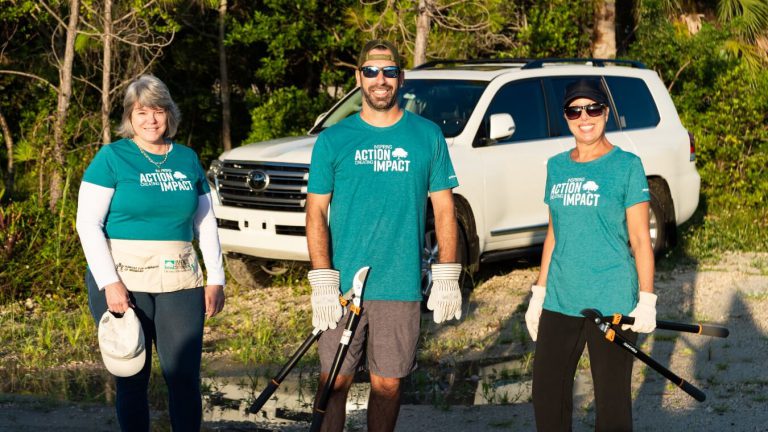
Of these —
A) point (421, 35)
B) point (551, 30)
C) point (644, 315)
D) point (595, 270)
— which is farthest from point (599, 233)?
point (551, 30)

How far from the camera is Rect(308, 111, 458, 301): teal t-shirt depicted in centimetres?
467

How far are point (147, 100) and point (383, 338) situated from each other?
1.39 m

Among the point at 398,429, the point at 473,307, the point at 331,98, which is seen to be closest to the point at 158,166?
the point at 398,429

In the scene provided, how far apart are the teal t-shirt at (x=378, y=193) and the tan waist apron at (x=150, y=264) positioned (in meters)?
0.65

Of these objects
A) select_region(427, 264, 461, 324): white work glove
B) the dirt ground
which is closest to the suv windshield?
the dirt ground

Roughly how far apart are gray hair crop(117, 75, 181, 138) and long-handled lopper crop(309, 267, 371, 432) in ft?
3.44

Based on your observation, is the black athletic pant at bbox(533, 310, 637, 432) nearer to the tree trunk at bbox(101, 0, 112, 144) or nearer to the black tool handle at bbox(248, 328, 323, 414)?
the black tool handle at bbox(248, 328, 323, 414)

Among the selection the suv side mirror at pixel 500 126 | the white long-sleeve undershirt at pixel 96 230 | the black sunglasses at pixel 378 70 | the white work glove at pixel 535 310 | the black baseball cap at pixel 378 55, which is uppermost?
the black baseball cap at pixel 378 55

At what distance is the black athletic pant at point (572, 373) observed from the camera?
4.61m

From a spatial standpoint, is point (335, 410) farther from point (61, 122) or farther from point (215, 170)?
point (61, 122)

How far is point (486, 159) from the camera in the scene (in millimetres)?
9516

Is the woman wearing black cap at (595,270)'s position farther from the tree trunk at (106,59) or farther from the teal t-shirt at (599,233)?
the tree trunk at (106,59)

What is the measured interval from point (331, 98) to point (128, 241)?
1433 cm

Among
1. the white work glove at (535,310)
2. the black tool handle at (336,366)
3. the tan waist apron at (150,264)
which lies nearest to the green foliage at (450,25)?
the white work glove at (535,310)
